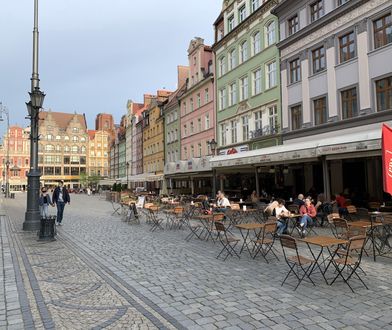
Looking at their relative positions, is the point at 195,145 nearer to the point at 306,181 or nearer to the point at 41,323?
the point at 306,181

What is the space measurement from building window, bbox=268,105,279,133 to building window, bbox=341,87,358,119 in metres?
5.54

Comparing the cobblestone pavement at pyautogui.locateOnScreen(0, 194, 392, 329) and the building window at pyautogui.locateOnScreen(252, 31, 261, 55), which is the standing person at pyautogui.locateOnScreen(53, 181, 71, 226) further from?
the building window at pyautogui.locateOnScreen(252, 31, 261, 55)

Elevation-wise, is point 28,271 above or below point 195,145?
below

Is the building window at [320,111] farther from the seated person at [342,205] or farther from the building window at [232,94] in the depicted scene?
the building window at [232,94]

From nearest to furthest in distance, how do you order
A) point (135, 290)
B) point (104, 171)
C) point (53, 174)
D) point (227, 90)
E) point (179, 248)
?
point (135, 290) → point (179, 248) → point (227, 90) → point (53, 174) → point (104, 171)

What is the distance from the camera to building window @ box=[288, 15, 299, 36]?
22.5m

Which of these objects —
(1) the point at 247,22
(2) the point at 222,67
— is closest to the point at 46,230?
(1) the point at 247,22

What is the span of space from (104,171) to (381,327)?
11550cm

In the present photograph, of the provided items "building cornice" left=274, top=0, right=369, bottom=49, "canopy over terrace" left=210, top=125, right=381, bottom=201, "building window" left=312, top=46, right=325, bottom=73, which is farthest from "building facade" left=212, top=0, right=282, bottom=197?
"canopy over terrace" left=210, top=125, right=381, bottom=201

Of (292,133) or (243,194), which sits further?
(243,194)

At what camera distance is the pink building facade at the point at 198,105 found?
34969mm

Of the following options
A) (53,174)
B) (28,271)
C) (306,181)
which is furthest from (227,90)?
(53,174)

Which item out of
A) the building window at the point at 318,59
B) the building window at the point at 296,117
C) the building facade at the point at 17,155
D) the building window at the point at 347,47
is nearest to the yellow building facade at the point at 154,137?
the building window at the point at 296,117

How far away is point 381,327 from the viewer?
4.58 metres
